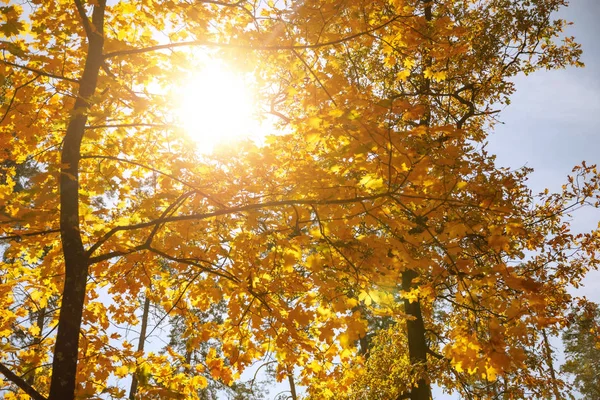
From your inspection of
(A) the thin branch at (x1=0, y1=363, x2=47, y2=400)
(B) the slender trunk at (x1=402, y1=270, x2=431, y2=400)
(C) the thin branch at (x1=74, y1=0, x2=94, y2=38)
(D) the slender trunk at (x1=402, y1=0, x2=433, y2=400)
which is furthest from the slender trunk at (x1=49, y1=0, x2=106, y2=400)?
(B) the slender trunk at (x1=402, y1=270, x2=431, y2=400)

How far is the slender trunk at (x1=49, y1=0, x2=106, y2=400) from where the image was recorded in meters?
3.33

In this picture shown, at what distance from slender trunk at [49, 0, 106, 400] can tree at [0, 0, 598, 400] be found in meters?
0.01

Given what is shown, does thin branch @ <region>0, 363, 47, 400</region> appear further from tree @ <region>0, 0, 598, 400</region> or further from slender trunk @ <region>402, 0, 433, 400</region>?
Result: slender trunk @ <region>402, 0, 433, 400</region>

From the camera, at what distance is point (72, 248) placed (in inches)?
145

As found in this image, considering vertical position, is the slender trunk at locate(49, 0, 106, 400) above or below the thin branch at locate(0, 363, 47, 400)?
above

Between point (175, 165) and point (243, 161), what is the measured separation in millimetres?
805

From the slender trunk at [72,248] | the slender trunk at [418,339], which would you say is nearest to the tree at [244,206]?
the slender trunk at [72,248]

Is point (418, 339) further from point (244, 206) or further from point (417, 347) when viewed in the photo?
point (244, 206)

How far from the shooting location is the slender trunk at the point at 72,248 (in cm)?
333

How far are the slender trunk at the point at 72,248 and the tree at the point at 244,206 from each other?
0.01m

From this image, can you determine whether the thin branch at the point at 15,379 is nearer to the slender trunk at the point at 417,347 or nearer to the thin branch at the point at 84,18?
the thin branch at the point at 84,18

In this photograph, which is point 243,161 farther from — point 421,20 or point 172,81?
point 421,20

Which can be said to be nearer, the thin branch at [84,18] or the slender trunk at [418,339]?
the thin branch at [84,18]

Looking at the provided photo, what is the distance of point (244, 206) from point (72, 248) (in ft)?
6.23
